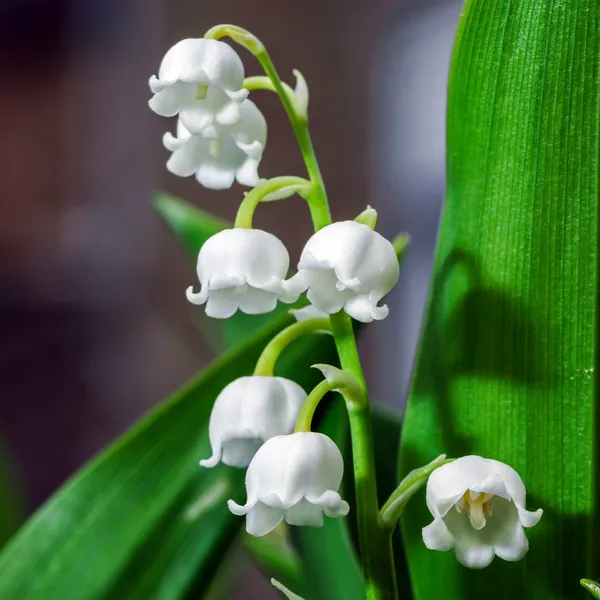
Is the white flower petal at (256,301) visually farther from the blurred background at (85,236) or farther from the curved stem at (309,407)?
the blurred background at (85,236)

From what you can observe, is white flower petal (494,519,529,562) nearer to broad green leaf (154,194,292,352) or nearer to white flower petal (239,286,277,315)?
white flower petal (239,286,277,315)

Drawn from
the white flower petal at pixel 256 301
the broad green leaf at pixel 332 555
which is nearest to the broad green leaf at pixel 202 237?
the broad green leaf at pixel 332 555

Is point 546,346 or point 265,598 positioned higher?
point 546,346

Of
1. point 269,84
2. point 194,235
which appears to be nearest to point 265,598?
point 194,235

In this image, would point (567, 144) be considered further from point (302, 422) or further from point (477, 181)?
point (302, 422)

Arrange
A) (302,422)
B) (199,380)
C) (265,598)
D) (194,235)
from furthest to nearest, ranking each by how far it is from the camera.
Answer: (265,598) → (194,235) → (199,380) → (302,422)

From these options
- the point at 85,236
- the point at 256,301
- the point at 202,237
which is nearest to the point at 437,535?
the point at 256,301

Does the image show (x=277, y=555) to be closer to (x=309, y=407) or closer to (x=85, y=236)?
(x=309, y=407)
